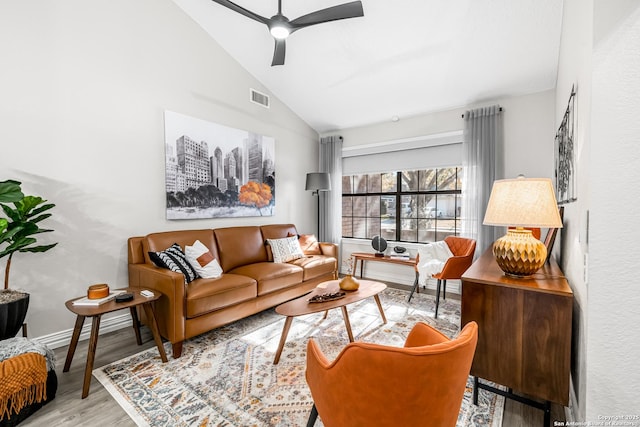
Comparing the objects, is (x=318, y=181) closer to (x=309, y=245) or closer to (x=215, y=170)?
(x=309, y=245)


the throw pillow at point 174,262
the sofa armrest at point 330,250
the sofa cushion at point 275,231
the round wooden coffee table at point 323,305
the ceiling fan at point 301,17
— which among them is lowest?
the round wooden coffee table at point 323,305

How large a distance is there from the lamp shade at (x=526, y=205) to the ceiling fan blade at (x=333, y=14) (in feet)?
5.53

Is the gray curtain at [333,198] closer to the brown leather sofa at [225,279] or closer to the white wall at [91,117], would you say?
the brown leather sofa at [225,279]

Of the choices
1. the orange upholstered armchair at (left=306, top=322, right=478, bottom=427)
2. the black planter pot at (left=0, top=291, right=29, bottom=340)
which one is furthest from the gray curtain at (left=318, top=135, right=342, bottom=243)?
the orange upholstered armchair at (left=306, top=322, right=478, bottom=427)

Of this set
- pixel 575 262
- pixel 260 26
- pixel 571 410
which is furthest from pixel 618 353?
pixel 260 26

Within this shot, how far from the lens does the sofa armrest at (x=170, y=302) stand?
7.74 ft

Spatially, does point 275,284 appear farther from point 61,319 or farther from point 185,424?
point 61,319

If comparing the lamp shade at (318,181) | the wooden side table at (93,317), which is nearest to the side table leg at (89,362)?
the wooden side table at (93,317)

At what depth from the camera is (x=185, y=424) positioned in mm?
1648

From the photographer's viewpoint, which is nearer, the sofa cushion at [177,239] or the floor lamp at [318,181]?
the sofa cushion at [177,239]

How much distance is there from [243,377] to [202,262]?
4.20 ft

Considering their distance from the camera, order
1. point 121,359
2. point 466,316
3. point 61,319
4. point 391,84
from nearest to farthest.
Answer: point 466,316
point 121,359
point 61,319
point 391,84

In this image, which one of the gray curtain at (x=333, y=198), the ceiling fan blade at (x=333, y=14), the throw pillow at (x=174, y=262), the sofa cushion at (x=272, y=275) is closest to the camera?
the ceiling fan blade at (x=333, y=14)

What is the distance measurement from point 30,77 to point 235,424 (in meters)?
3.06
